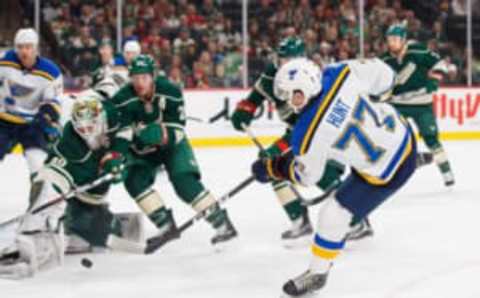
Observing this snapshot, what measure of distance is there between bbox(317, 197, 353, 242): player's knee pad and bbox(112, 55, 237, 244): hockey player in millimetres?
906

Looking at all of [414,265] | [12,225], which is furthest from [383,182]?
[12,225]

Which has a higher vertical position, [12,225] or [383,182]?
[383,182]

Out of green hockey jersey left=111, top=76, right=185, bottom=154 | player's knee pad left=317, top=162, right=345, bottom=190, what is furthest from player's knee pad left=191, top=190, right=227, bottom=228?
player's knee pad left=317, top=162, right=345, bottom=190

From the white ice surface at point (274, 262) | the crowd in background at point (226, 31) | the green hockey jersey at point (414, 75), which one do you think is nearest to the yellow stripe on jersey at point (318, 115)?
the white ice surface at point (274, 262)

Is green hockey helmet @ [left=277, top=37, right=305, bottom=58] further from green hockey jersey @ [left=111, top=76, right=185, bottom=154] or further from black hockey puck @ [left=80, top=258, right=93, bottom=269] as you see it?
black hockey puck @ [left=80, top=258, right=93, bottom=269]

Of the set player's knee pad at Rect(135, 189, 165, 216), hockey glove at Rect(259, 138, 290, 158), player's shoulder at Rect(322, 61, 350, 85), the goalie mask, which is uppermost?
player's shoulder at Rect(322, 61, 350, 85)

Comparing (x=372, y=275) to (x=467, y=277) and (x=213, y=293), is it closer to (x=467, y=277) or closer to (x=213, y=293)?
(x=467, y=277)

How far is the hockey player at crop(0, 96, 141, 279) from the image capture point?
12.3 feet

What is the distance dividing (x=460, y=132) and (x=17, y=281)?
6519 mm

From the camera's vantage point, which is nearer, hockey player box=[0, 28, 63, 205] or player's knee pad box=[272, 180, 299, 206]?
player's knee pad box=[272, 180, 299, 206]

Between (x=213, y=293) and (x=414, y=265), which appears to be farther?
(x=414, y=265)

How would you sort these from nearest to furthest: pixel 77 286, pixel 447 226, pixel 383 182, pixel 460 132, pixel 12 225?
pixel 383 182, pixel 77 286, pixel 12 225, pixel 447 226, pixel 460 132

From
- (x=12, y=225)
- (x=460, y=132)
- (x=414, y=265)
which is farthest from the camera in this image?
(x=460, y=132)

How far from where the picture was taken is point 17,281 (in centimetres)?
364
